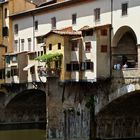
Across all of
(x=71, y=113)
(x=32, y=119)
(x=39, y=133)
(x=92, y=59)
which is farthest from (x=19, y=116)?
(x=92, y=59)

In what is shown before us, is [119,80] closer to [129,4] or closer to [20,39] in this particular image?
[129,4]

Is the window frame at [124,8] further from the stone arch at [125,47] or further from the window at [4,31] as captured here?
the window at [4,31]

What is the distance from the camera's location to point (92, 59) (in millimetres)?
43281

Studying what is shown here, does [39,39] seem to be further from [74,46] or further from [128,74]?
[128,74]

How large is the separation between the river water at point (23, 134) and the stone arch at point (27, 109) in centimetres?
311

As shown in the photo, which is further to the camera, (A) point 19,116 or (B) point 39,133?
(A) point 19,116

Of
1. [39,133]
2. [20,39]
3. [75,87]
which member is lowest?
[39,133]

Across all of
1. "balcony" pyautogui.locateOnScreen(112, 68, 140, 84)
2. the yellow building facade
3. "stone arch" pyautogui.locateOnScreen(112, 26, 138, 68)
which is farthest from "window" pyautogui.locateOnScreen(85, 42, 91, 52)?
"balcony" pyautogui.locateOnScreen(112, 68, 140, 84)

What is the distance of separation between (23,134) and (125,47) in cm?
1743

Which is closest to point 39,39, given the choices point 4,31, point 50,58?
point 4,31

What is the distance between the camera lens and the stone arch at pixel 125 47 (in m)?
42.9

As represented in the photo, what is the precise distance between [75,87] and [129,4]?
8.92 meters

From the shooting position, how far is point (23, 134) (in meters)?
56.6

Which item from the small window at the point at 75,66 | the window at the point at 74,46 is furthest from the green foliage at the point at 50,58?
the small window at the point at 75,66
